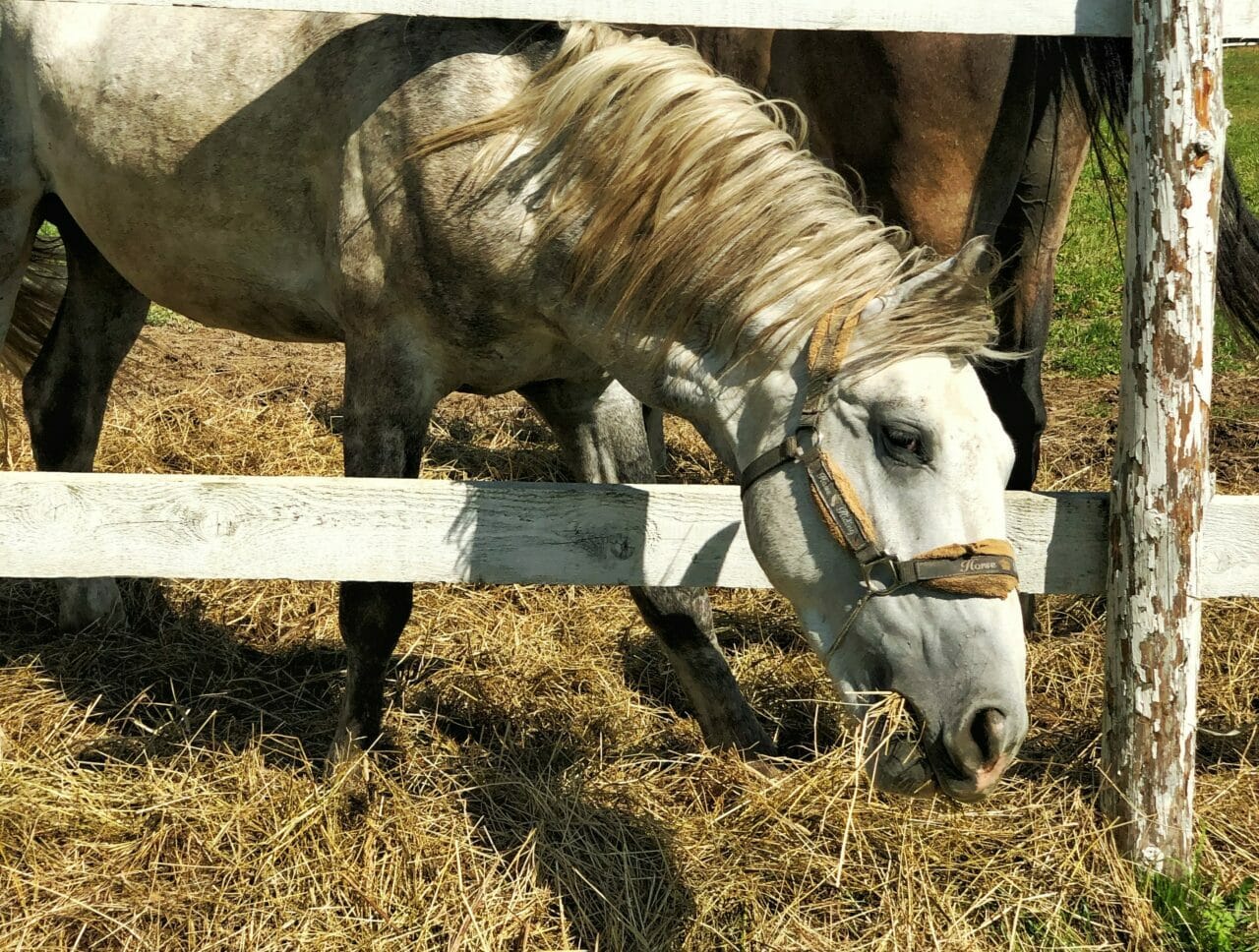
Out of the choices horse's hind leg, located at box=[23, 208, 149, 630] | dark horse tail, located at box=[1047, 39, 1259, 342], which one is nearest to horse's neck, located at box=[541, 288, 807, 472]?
dark horse tail, located at box=[1047, 39, 1259, 342]

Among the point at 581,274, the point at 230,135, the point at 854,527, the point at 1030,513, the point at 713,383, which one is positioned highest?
the point at 230,135

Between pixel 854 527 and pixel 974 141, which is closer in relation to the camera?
pixel 854 527

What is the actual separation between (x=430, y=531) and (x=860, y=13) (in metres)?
1.28

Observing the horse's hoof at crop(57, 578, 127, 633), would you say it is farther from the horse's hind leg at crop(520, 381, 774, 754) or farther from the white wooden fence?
the horse's hind leg at crop(520, 381, 774, 754)

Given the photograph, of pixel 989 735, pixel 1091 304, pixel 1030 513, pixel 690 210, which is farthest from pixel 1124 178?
pixel 1091 304

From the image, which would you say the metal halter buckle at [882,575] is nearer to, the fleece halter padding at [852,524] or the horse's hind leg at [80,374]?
the fleece halter padding at [852,524]

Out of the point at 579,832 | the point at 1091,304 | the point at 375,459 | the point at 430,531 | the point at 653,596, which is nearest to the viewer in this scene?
the point at 430,531

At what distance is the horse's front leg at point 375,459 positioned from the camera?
2.80 metres

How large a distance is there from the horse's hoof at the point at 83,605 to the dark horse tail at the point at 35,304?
0.81 metres

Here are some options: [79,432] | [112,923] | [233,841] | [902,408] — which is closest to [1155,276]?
[902,408]

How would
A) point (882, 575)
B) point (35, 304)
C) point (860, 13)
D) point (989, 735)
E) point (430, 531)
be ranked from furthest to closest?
point (35, 304) → point (430, 531) → point (860, 13) → point (882, 575) → point (989, 735)

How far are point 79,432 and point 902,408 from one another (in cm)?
295

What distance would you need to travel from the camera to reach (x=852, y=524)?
6.98 ft

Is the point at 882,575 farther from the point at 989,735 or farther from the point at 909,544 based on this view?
the point at 989,735
